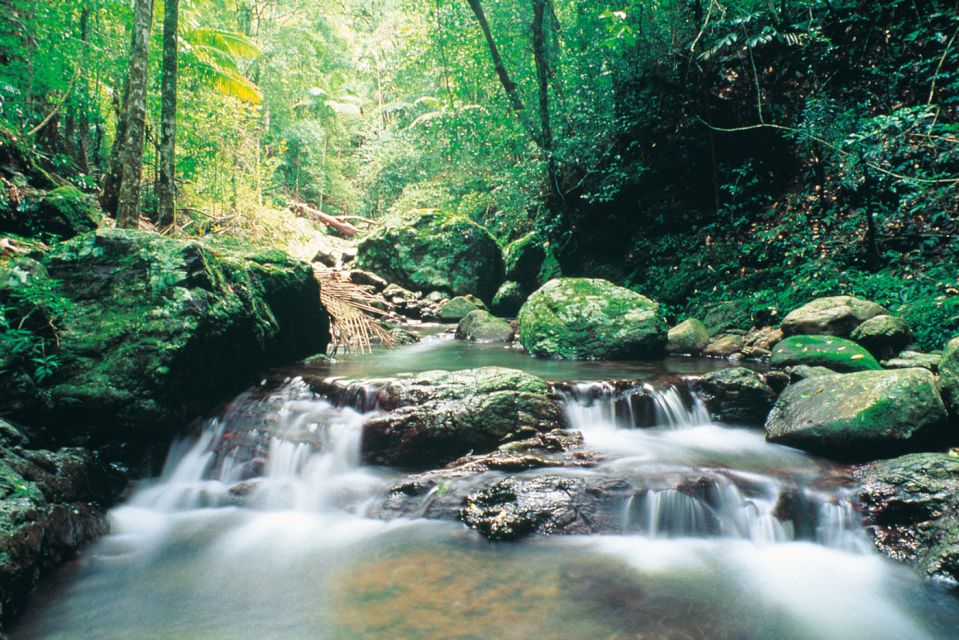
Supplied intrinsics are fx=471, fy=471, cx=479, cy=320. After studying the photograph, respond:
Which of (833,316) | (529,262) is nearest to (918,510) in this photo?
(833,316)

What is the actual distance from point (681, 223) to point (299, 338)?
27.3 feet

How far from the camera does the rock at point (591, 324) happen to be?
7516 mm

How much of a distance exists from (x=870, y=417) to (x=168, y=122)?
27.1ft

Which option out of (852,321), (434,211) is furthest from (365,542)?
(434,211)

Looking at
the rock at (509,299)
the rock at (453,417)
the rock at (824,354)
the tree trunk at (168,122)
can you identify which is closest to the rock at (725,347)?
the rock at (824,354)

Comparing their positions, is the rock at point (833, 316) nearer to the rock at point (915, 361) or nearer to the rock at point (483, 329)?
the rock at point (915, 361)

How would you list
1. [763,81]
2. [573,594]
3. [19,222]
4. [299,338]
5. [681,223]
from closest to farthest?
[573,594] < [19,222] < [299,338] < [763,81] < [681,223]

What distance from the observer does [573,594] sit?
2779 millimetres

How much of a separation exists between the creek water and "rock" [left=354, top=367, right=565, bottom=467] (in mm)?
278

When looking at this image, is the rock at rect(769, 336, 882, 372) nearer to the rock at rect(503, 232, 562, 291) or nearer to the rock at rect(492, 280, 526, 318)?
the rock at rect(503, 232, 562, 291)

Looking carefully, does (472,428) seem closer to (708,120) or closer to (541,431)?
(541,431)

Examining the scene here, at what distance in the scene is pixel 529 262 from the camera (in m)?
14.2

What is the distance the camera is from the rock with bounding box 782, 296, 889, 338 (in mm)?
6043

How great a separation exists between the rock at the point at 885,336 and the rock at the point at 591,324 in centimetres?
258
